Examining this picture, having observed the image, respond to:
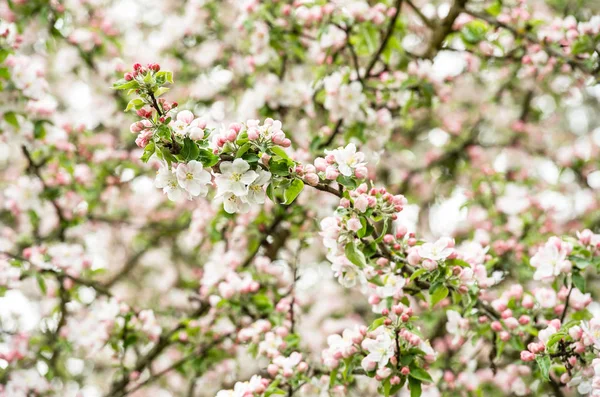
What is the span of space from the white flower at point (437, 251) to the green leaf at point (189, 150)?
2.84 ft

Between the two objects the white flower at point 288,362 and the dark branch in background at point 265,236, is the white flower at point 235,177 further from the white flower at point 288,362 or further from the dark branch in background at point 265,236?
the dark branch in background at point 265,236

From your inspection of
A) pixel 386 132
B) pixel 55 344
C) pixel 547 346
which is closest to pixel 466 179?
pixel 386 132

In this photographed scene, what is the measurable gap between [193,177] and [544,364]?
1372mm

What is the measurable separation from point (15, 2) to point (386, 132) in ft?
8.03

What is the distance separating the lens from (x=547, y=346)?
2.03 m

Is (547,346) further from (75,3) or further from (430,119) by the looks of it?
(75,3)

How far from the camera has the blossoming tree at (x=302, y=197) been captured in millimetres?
2049

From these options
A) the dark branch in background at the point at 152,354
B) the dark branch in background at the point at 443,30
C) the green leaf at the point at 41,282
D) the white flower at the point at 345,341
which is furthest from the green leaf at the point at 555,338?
the green leaf at the point at 41,282

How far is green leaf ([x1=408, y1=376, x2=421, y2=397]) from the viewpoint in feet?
6.83

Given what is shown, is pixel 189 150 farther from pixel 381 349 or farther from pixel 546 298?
pixel 546 298

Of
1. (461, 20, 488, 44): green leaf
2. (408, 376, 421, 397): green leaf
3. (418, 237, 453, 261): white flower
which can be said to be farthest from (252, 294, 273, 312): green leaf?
(461, 20, 488, 44): green leaf

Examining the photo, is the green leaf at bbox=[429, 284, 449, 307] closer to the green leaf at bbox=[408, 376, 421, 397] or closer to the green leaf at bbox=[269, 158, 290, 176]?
the green leaf at bbox=[408, 376, 421, 397]

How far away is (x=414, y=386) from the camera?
2.09m

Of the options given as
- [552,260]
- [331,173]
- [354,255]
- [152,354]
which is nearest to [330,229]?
[354,255]
